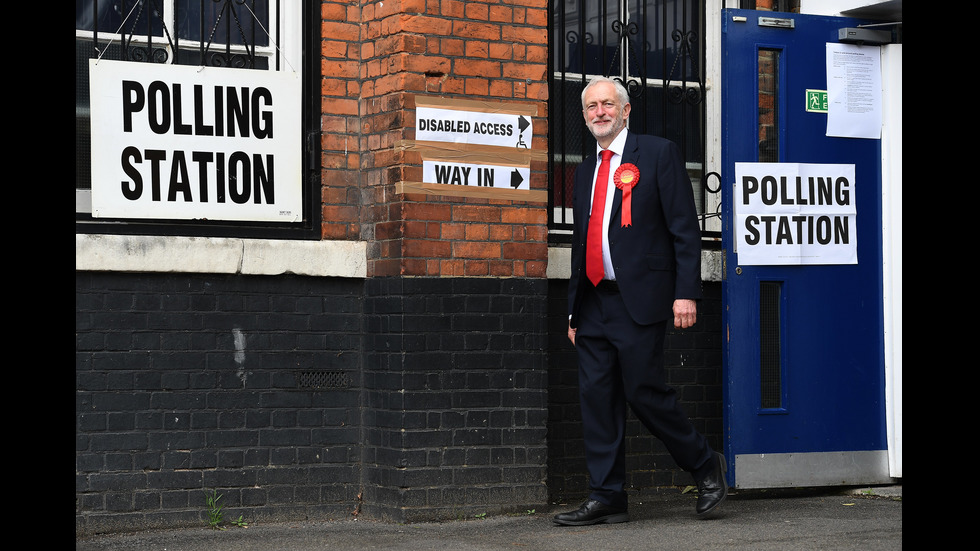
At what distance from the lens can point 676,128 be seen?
755 centimetres

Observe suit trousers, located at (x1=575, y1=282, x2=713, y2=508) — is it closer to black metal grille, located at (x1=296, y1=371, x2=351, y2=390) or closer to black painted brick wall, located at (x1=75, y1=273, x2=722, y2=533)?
black painted brick wall, located at (x1=75, y1=273, x2=722, y2=533)

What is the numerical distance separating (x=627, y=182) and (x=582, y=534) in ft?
5.50

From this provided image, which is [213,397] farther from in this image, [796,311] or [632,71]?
[796,311]

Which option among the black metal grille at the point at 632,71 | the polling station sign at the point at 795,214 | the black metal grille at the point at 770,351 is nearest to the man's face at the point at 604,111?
the black metal grille at the point at 632,71

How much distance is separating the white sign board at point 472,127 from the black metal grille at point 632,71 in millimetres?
635

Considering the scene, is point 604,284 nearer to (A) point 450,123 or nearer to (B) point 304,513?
(A) point 450,123

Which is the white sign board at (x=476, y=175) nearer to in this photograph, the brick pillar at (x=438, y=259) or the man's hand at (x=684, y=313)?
the brick pillar at (x=438, y=259)

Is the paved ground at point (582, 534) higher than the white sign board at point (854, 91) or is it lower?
lower

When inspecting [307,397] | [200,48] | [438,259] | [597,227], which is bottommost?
[307,397]

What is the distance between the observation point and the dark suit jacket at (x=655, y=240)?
595 centimetres

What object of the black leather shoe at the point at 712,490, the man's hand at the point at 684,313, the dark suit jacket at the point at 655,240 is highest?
the dark suit jacket at the point at 655,240

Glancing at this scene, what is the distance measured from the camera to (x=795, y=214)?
23.7 feet

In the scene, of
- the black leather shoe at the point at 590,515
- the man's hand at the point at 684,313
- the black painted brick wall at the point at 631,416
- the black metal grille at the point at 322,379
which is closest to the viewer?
the man's hand at the point at 684,313

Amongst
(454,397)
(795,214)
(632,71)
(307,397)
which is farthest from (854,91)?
(307,397)
